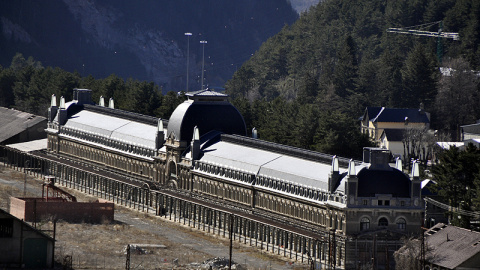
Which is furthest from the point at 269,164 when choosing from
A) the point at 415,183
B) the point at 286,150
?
the point at 415,183

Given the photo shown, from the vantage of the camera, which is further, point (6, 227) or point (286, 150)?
point (286, 150)

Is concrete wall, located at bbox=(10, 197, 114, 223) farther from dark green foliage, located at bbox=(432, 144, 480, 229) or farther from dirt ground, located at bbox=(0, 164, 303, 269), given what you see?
dark green foliage, located at bbox=(432, 144, 480, 229)

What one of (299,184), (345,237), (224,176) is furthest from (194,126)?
(345,237)

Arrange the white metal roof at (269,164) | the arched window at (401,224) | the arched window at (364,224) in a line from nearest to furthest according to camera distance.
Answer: the arched window at (364,224), the arched window at (401,224), the white metal roof at (269,164)

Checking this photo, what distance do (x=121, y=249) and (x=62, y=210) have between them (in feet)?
67.0

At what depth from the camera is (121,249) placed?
136m

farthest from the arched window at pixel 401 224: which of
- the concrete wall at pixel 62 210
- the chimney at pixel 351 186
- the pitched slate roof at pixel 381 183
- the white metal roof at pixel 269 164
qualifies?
the concrete wall at pixel 62 210

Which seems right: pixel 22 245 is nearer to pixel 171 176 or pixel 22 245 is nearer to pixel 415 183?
pixel 415 183

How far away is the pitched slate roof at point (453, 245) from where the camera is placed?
123 m

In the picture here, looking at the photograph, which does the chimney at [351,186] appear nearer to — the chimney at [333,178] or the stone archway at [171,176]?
the chimney at [333,178]

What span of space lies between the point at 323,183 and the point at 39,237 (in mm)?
36893

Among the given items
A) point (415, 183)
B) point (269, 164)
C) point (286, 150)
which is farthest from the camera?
point (286, 150)

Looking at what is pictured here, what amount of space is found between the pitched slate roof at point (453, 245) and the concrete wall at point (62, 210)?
144 ft

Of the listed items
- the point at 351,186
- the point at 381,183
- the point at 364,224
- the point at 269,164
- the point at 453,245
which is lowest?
the point at 453,245
